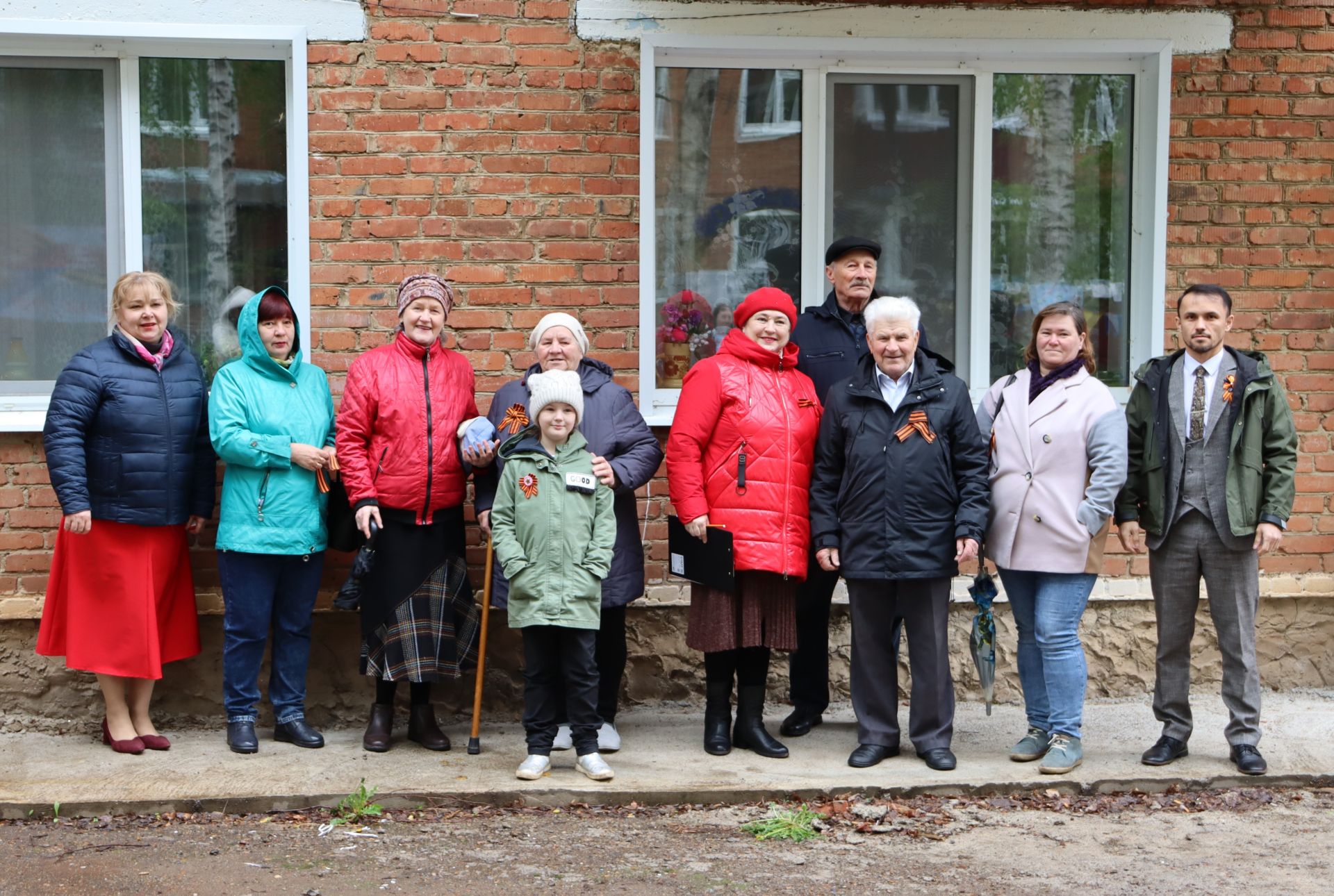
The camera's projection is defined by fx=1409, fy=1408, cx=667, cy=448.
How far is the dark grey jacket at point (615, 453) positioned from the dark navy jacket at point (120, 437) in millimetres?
1186

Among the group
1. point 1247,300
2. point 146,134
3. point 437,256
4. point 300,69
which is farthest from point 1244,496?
point 146,134

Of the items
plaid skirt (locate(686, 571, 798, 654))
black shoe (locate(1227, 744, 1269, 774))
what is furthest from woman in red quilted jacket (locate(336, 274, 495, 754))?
black shoe (locate(1227, 744, 1269, 774))

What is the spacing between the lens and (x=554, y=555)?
509 centimetres

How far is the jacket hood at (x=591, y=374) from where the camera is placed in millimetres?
5504

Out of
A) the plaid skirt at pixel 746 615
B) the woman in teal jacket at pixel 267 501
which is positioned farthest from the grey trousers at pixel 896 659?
the woman in teal jacket at pixel 267 501

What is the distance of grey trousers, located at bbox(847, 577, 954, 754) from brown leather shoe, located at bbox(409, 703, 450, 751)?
5.48 ft

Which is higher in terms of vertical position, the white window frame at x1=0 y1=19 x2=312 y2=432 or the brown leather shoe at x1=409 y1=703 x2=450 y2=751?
the white window frame at x1=0 y1=19 x2=312 y2=432

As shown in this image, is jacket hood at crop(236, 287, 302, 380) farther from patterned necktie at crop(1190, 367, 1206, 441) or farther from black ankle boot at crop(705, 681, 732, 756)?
patterned necktie at crop(1190, 367, 1206, 441)

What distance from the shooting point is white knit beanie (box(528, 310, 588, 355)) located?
5.48 metres

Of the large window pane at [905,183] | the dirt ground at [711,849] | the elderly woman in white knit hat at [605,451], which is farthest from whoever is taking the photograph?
the large window pane at [905,183]

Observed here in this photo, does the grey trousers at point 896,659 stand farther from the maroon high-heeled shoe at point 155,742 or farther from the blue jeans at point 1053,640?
the maroon high-heeled shoe at point 155,742

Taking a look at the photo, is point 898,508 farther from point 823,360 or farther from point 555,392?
point 555,392

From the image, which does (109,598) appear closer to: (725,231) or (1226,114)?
(725,231)

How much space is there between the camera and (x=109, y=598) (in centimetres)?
554
